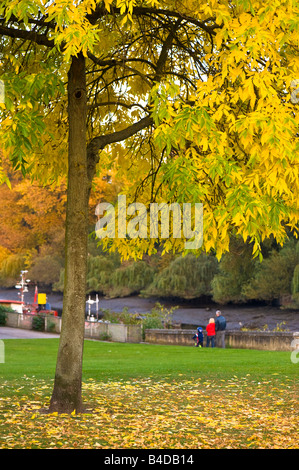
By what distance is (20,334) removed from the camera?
30.1 metres

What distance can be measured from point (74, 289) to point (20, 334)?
21.7 meters

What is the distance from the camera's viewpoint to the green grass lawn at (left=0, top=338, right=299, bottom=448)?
7.58m

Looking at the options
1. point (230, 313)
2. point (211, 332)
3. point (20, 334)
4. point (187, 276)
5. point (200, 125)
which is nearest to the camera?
point (200, 125)

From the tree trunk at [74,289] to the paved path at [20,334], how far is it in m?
19.3

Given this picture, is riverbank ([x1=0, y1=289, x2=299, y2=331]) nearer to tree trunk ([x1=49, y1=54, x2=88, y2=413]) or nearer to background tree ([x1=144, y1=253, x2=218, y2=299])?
background tree ([x1=144, y1=253, x2=218, y2=299])

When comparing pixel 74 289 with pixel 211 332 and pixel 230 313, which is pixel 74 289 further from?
pixel 230 313

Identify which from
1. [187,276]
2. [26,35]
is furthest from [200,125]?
[187,276]

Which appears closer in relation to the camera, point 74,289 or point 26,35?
point 74,289

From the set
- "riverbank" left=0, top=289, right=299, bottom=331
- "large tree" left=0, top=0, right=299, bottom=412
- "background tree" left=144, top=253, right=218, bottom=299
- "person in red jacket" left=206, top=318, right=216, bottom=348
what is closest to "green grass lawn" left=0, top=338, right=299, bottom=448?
"large tree" left=0, top=0, right=299, bottom=412

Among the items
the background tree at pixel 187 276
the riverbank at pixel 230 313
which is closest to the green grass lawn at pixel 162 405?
the riverbank at pixel 230 313

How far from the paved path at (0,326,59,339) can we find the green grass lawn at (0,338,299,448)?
1129cm

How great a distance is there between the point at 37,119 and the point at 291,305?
35.6m

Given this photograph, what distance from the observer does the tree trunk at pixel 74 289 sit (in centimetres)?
918

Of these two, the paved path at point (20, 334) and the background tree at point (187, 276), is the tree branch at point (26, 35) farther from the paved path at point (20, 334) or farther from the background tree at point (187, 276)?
the background tree at point (187, 276)
